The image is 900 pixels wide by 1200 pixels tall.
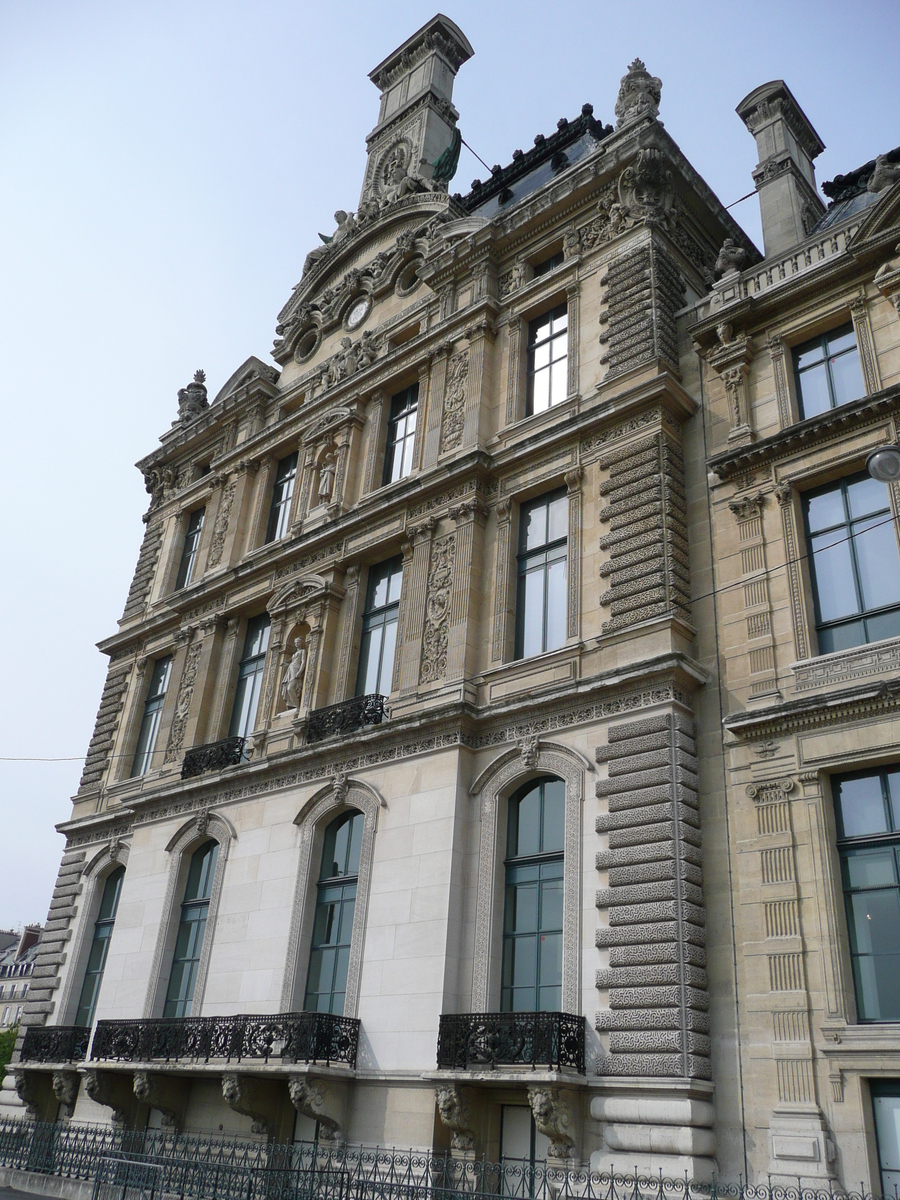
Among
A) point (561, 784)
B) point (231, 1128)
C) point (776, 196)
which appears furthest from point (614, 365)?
point (231, 1128)

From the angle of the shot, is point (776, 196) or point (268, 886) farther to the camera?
point (776, 196)

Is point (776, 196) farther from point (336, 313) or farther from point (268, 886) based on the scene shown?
point (268, 886)

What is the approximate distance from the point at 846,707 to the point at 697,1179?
6.59 metres

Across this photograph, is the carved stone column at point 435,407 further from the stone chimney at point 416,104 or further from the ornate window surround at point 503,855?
the stone chimney at point 416,104

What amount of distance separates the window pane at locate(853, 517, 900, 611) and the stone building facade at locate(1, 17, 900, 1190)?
16cm

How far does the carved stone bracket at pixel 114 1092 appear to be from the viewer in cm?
2156

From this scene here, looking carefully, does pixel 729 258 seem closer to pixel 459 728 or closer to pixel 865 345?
pixel 865 345

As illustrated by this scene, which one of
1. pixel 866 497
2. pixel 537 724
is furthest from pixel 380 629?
pixel 866 497

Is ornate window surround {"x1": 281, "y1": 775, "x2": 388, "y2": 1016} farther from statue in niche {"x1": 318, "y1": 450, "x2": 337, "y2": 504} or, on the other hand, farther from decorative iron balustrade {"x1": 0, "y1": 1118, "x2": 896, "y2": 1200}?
statue in niche {"x1": 318, "y1": 450, "x2": 337, "y2": 504}

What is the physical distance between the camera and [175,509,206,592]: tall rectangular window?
30.9 meters

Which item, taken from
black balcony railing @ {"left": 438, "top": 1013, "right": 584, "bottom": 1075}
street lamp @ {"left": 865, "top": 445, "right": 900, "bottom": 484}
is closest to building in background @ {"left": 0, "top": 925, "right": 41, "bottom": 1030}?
black balcony railing @ {"left": 438, "top": 1013, "right": 584, "bottom": 1075}

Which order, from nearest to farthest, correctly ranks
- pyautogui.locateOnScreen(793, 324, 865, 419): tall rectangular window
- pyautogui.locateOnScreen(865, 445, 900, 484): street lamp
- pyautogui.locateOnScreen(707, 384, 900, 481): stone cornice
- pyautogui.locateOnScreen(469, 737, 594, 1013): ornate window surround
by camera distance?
pyautogui.locateOnScreen(865, 445, 900, 484): street lamp < pyautogui.locateOnScreen(469, 737, 594, 1013): ornate window surround < pyautogui.locateOnScreen(707, 384, 900, 481): stone cornice < pyautogui.locateOnScreen(793, 324, 865, 419): tall rectangular window

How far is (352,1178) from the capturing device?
1572 cm

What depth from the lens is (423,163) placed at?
32344 millimetres
